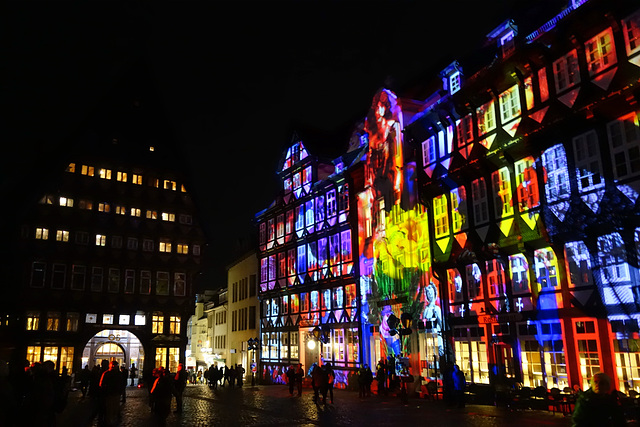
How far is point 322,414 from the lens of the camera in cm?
1938

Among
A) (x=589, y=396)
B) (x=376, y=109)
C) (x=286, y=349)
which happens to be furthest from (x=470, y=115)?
(x=286, y=349)

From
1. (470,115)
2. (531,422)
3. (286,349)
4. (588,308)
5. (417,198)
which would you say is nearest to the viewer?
(531,422)

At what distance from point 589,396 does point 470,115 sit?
1965 centimetres

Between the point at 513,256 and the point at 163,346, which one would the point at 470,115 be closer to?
the point at 513,256

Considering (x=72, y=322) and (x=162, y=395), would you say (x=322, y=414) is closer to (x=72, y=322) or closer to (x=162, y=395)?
(x=162, y=395)

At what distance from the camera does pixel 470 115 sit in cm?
2511

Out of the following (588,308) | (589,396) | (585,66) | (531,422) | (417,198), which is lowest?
(531,422)

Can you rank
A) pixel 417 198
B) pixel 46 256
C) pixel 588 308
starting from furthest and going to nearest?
pixel 46 256
pixel 417 198
pixel 588 308

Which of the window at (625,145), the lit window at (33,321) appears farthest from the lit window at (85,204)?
the window at (625,145)

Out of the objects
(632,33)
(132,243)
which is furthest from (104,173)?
(632,33)

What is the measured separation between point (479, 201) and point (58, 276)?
35.3 metres

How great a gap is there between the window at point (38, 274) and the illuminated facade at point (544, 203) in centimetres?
3257

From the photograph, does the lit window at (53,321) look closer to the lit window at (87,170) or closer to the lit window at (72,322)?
the lit window at (72,322)

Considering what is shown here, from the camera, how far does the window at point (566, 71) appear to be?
20.2m
